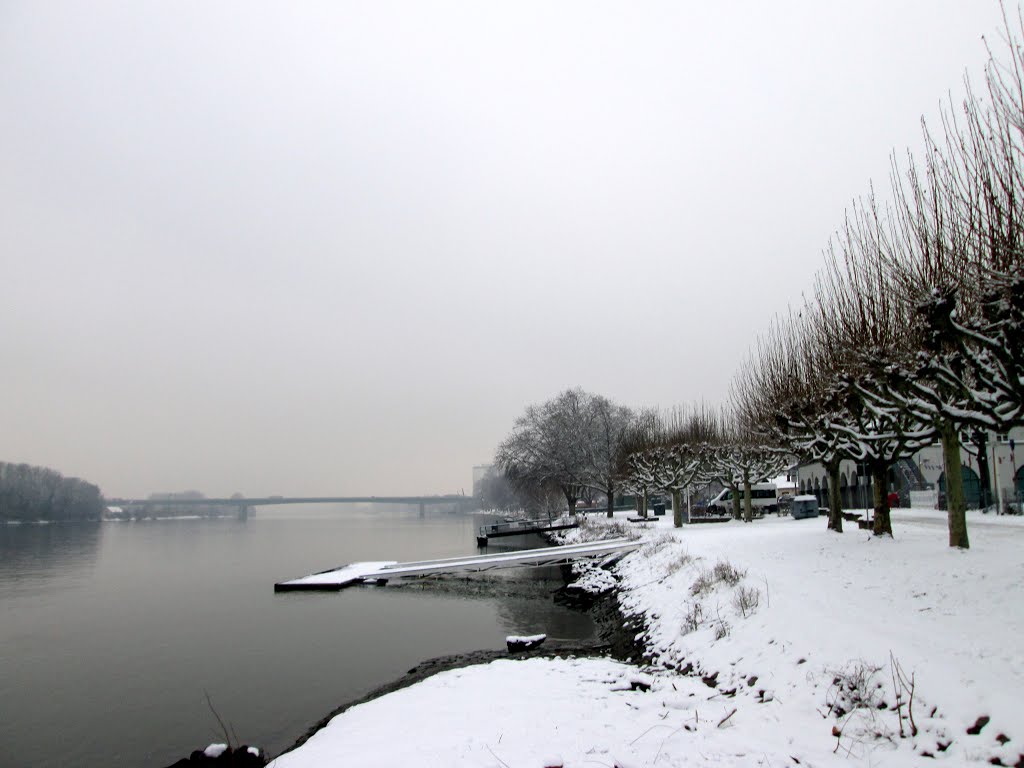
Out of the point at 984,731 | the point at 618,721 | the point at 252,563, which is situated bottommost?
the point at 252,563

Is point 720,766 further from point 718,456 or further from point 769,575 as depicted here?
point 718,456

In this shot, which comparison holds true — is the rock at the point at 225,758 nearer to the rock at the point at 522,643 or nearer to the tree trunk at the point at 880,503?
the rock at the point at 522,643

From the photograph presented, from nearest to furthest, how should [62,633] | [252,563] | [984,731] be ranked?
[984,731] < [62,633] < [252,563]

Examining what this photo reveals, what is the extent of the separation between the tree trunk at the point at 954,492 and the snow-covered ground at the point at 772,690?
1.63 ft

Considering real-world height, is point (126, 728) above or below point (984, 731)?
below

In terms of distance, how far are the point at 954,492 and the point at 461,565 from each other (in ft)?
68.5

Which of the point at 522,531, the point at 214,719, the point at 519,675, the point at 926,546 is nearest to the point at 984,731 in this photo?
the point at 519,675

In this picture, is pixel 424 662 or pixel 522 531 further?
pixel 522 531

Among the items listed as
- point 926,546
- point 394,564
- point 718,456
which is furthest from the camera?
point 718,456

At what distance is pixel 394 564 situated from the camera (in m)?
33.5

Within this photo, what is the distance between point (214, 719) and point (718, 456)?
30008 millimetres

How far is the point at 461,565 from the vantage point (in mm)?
30438

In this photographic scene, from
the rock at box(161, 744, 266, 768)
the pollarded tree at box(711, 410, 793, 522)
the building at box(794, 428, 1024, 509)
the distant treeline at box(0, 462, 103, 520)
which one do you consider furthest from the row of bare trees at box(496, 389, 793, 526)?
the distant treeline at box(0, 462, 103, 520)

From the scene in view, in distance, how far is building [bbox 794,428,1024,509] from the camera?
3034cm
